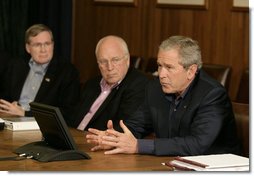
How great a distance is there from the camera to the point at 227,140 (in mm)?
3480

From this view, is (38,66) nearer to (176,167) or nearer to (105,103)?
(105,103)

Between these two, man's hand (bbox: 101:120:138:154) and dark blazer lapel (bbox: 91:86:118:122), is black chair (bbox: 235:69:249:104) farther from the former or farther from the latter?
man's hand (bbox: 101:120:138:154)

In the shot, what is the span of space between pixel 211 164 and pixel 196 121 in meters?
0.68

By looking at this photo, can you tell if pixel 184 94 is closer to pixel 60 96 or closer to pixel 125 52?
pixel 125 52

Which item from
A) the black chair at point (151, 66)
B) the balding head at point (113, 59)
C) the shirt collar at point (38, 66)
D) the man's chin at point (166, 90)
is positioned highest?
the balding head at point (113, 59)

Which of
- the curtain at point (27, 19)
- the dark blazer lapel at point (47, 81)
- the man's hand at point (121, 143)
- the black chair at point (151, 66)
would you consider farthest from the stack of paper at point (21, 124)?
the curtain at point (27, 19)

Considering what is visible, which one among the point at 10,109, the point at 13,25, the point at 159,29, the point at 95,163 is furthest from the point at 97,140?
the point at 13,25

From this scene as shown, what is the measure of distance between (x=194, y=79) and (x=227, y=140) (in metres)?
0.37

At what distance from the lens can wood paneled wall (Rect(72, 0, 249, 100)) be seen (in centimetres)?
627

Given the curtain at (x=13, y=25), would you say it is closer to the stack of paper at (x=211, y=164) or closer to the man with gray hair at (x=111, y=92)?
the man with gray hair at (x=111, y=92)

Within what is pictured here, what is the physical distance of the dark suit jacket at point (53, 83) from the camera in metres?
5.38

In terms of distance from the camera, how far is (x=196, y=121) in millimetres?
3416

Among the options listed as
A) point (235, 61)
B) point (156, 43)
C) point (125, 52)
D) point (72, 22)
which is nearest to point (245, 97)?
point (235, 61)

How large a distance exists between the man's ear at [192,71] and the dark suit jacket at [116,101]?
76 cm
